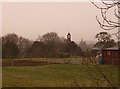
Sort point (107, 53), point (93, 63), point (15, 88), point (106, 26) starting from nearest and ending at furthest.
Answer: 1. point (106, 26)
2. point (93, 63)
3. point (15, 88)
4. point (107, 53)

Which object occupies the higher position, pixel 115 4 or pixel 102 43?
pixel 115 4

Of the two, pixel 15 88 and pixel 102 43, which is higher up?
pixel 102 43

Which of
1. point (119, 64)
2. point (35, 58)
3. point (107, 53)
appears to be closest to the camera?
point (119, 64)

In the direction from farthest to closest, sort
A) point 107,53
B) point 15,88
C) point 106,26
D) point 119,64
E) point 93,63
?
point 107,53 → point 15,88 → point 119,64 → point 93,63 → point 106,26

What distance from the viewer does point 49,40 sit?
1390 inches

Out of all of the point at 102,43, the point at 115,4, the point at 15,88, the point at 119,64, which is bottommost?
the point at 15,88

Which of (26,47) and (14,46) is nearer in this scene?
(14,46)

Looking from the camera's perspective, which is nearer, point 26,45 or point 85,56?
point 85,56

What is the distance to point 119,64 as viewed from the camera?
107 inches

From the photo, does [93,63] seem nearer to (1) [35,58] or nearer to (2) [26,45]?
(2) [26,45]

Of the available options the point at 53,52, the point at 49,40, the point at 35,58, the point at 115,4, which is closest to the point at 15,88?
the point at 115,4

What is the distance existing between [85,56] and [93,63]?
0.28 meters

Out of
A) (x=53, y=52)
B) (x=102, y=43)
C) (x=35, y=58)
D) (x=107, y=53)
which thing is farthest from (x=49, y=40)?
(x=102, y=43)

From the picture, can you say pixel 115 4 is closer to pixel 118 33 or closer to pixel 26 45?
pixel 118 33
